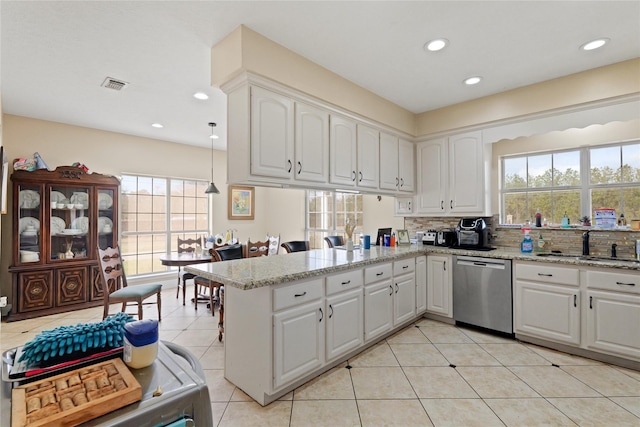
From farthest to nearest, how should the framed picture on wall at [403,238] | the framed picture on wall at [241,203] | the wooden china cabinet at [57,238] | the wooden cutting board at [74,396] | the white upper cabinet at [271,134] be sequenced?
the framed picture on wall at [241,203] < the framed picture on wall at [403,238] < the wooden china cabinet at [57,238] < the white upper cabinet at [271,134] < the wooden cutting board at [74,396]

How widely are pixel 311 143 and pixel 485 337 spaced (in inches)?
107

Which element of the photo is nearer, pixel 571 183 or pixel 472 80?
pixel 472 80

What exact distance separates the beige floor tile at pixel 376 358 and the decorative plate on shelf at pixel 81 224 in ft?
13.7

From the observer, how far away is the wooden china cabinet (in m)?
3.86

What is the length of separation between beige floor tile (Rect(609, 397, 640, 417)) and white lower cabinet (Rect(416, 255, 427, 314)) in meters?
1.72

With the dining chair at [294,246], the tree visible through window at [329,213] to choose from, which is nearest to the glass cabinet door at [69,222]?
the dining chair at [294,246]

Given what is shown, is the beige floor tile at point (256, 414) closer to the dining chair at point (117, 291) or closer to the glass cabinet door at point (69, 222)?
the dining chair at point (117, 291)

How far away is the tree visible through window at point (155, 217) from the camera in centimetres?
522

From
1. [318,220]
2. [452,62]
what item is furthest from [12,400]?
[318,220]

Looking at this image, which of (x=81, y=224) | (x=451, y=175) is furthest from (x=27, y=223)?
(x=451, y=175)

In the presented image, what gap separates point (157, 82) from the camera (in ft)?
10.3

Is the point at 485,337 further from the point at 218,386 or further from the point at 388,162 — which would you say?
the point at 218,386

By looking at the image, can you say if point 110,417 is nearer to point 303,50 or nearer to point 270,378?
point 270,378

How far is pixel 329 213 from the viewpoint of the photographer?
21.5ft
